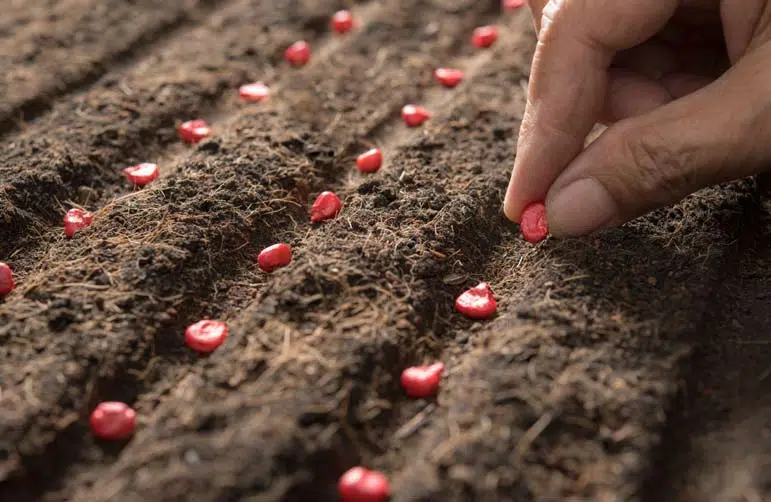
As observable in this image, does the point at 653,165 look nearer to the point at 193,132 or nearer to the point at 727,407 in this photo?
the point at 727,407

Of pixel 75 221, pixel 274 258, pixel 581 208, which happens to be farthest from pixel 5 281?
pixel 581 208

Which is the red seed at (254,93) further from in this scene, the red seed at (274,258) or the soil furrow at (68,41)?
the red seed at (274,258)

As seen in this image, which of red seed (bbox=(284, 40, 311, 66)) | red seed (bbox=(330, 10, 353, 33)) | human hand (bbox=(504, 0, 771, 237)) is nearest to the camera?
human hand (bbox=(504, 0, 771, 237))

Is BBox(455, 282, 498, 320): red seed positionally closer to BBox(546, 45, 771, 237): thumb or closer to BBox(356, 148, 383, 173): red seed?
BBox(546, 45, 771, 237): thumb

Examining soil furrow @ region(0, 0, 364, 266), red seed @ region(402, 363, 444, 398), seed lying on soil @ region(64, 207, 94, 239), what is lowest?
red seed @ region(402, 363, 444, 398)

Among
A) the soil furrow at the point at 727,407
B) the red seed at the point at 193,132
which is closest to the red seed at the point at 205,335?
the red seed at the point at 193,132

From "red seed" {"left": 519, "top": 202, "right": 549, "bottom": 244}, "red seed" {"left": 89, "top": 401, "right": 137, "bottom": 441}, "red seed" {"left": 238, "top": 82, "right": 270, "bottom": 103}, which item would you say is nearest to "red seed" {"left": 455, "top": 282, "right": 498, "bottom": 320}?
"red seed" {"left": 519, "top": 202, "right": 549, "bottom": 244}
